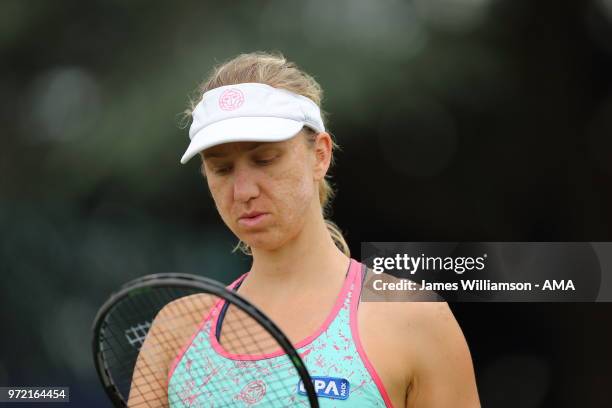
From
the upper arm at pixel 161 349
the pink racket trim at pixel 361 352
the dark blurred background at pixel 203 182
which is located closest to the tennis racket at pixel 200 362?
the upper arm at pixel 161 349

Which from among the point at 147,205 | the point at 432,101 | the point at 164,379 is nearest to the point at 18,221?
the point at 147,205

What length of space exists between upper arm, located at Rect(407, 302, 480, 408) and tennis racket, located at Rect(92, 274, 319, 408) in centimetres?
19

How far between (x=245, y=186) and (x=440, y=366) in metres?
0.42

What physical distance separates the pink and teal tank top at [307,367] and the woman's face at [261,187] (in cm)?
15

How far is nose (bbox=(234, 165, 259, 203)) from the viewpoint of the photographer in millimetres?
1367

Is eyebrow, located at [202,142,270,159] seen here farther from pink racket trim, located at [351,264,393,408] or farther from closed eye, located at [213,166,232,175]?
pink racket trim, located at [351,264,393,408]

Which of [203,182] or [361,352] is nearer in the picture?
[361,352]

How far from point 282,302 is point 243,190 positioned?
0.22 m

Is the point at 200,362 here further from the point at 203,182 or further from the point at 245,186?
the point at 203,182

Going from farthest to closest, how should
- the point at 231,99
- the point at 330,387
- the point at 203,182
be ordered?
the point at 203,182, the point at 231,99, the point at 330,387

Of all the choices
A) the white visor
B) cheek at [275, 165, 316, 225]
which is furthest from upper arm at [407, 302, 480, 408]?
the white visor

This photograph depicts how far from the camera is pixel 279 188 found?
139 cm

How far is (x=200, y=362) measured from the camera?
55.8 inches

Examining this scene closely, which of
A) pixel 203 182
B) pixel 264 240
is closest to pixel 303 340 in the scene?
pixel 264 240
